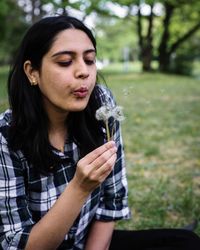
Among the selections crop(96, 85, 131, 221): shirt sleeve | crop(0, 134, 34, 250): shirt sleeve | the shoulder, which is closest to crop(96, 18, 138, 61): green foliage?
crop(96, 85, 131, 221): shirt sleeve

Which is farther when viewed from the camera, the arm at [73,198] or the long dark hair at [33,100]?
the long dark hair at [33,100]

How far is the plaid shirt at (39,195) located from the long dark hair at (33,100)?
42mm

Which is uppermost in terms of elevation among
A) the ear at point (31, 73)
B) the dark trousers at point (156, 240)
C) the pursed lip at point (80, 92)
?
the ear at point (31, 73)

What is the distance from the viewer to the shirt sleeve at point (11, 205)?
1.63 metres

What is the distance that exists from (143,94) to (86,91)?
34.8 ft

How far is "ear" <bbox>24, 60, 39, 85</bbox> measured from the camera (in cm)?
167

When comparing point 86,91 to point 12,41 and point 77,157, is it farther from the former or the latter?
point 12,41

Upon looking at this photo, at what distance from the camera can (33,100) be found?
5.59 feet

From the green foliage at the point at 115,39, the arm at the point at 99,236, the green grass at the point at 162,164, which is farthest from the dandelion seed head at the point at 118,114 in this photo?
the green foliage at the point at 115,39

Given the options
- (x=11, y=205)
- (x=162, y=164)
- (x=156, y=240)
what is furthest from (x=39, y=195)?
(x=162, y=164)

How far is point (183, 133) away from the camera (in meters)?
6.55

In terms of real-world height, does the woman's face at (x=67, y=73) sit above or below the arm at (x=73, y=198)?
above

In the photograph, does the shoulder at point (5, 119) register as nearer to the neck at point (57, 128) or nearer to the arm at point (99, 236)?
the neck at point (57, 128)

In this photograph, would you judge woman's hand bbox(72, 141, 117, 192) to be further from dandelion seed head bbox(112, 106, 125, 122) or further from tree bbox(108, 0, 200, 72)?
tree bbox(108, 0, 200, 72)
